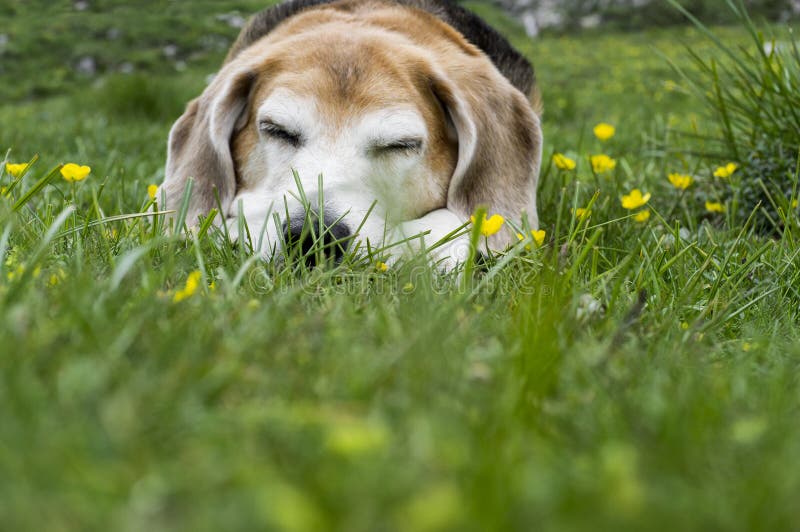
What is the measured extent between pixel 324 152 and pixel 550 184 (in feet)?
5.78

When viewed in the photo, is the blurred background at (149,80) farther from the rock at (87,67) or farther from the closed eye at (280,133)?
the closed eye at (280,133)

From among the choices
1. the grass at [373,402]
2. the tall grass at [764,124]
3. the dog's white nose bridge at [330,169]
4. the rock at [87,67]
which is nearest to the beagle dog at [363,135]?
the dog's white nose bridge at [330,169]

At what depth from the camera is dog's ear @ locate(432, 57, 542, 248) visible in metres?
3.25

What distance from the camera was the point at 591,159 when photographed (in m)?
3.39

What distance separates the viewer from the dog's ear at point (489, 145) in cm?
325

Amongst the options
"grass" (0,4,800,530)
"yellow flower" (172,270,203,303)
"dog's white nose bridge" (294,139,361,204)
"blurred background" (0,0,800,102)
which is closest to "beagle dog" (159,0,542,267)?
"dog's white nose bridge" (294,139,361,204)

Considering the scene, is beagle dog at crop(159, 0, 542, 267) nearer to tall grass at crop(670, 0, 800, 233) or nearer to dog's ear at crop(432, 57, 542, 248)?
dog's ear at crop(432, 57, 542, 248)

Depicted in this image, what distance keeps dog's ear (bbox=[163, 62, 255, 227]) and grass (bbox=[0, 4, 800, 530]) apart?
3.34 feet

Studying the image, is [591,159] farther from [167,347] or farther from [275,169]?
[167,347]

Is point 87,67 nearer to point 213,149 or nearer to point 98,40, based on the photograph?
point 98,40

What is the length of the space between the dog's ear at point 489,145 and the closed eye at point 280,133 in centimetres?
66

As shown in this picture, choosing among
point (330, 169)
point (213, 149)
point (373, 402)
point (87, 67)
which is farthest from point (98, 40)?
point (373, 402)

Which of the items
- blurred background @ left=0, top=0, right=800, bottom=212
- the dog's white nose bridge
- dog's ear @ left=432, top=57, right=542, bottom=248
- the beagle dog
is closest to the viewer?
the dog's white nose bridge

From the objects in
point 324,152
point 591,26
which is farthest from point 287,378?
point 591,26
